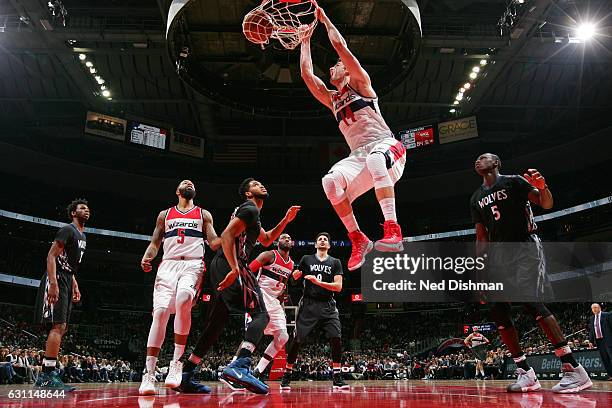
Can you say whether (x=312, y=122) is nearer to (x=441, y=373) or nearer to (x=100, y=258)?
(x=441, y=373)

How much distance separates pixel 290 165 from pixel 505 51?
16147mm

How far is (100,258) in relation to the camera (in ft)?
107

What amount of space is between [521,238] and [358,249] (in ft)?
7.34

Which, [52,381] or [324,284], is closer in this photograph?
[52,381]

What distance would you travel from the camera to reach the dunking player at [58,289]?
6805mm

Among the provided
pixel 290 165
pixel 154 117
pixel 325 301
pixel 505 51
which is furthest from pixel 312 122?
pixel 325 301

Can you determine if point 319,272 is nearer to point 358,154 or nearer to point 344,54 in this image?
point 358,154

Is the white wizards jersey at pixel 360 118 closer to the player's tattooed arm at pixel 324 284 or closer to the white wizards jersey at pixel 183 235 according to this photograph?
the white wizards jersey at pixel 183 235

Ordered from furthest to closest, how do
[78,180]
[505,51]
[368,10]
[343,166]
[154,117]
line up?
[78,180] < [154,117] < [505,51] < [368,10] < [343,166]

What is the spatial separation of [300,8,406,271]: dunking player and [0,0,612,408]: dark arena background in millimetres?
6061

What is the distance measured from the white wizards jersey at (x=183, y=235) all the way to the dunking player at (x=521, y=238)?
3.08 meters

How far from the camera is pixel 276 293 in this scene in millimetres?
8781

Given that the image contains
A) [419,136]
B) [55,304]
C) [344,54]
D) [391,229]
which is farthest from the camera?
[419,136]

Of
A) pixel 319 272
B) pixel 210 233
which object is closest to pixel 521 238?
pixel 319 272
